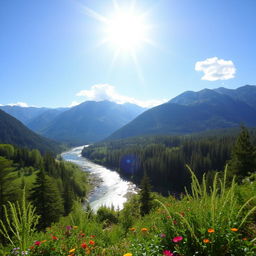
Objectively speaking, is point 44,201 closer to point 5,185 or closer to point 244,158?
point 5,185

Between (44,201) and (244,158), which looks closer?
(244,158)

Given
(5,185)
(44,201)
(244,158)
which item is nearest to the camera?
(244,158)

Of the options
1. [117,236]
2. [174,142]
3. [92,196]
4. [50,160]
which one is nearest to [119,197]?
[92,196]

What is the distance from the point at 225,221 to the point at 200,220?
610mm

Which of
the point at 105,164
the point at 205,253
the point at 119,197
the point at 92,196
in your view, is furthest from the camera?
the point at 105,164

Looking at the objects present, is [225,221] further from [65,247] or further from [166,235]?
[65,247]

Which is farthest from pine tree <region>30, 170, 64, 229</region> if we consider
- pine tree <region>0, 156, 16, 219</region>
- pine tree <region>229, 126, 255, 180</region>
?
pine tree <region>229, 126, 255, 180</region>

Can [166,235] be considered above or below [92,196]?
above

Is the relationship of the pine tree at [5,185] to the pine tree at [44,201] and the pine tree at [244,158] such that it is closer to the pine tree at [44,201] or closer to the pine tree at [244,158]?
the pine tree at [44,201]

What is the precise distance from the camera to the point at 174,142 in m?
176

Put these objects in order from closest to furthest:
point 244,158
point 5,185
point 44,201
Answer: point 244,158 → point 5,185 → point 44,201

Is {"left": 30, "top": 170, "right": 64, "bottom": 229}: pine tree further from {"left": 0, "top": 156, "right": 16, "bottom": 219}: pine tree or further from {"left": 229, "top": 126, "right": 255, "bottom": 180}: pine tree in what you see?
{"left": 229, "top": 126, "right": 255, "bottom": 180}: pine tree

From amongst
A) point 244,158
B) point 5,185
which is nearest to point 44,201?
point 5,185

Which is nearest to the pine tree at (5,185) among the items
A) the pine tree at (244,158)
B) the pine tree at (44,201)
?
the pine tree at (44,201)
